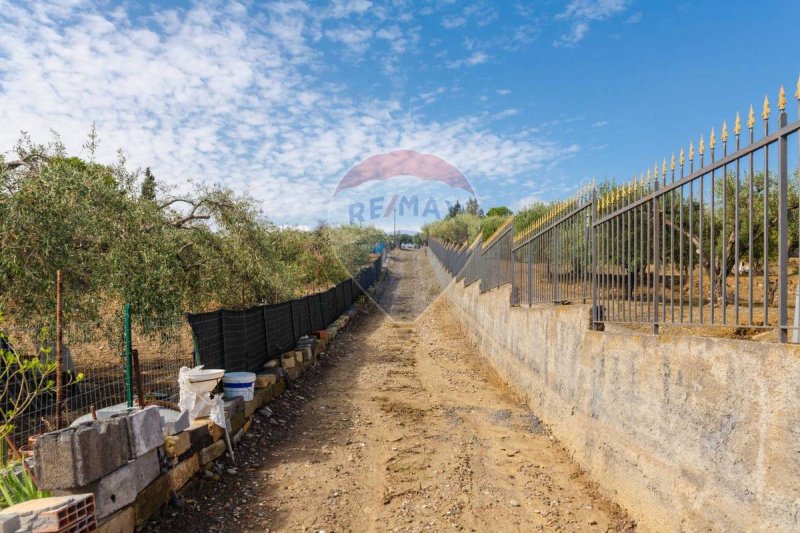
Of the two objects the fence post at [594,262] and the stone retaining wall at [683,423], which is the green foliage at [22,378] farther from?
the fence post at [594,262]

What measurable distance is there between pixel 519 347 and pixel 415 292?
779 inches

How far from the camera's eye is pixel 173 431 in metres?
4.61

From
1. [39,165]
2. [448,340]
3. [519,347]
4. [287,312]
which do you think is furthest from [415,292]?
[39,165]

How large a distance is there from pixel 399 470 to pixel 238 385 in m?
2.60

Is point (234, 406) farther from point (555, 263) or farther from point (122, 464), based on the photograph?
point (555, 263)

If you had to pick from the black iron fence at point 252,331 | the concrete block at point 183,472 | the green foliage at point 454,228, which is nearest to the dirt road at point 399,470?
the concrete block at point 183,472

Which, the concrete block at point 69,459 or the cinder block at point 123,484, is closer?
the concrete block at point 69,459

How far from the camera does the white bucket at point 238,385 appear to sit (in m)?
6.32

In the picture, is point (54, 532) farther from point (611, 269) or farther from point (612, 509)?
point (611, 269)

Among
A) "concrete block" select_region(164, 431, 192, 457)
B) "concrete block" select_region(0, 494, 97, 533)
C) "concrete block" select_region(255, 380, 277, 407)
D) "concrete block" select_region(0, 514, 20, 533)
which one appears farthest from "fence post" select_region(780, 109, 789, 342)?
"concrete block" select_region(255, 380, 277, 407)

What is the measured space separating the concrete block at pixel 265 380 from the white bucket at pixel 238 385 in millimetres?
784

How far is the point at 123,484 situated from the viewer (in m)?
3.65

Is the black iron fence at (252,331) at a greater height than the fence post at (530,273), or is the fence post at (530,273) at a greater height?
the fence post at (530,273)

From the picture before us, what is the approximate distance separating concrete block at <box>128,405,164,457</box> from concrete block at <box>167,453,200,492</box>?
0.42 meters
